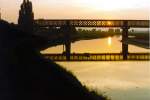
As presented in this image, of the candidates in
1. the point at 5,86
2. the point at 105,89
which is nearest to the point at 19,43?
the point at 5,86

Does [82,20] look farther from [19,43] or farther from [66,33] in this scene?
[19,43]

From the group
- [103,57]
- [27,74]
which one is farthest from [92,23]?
[27,74]

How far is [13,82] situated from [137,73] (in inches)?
942

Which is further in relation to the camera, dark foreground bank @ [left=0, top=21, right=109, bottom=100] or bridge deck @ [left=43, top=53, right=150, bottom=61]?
bridge deck @ [left=43, top=53, right=150, bottom=61]

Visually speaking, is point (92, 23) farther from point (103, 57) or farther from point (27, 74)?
point (27, 74)

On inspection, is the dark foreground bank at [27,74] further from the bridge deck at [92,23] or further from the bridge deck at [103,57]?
the bridge deck at [92,23]

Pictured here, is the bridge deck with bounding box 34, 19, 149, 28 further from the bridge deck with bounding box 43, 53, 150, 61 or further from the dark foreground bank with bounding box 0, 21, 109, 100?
the dark foreground bank with bounding box 0, 21, 109, 100

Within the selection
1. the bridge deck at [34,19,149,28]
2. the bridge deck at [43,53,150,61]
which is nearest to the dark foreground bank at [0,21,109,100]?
the bridge deck at [43,53,150,61]

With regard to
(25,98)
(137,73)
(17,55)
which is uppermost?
(17,55)

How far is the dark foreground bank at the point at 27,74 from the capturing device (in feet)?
36.3

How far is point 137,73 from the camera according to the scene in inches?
1357

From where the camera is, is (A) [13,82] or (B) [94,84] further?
(B) [94,84]

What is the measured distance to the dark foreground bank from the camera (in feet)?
36.3

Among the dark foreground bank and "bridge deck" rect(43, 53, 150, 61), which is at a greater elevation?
the dark foreground bank
